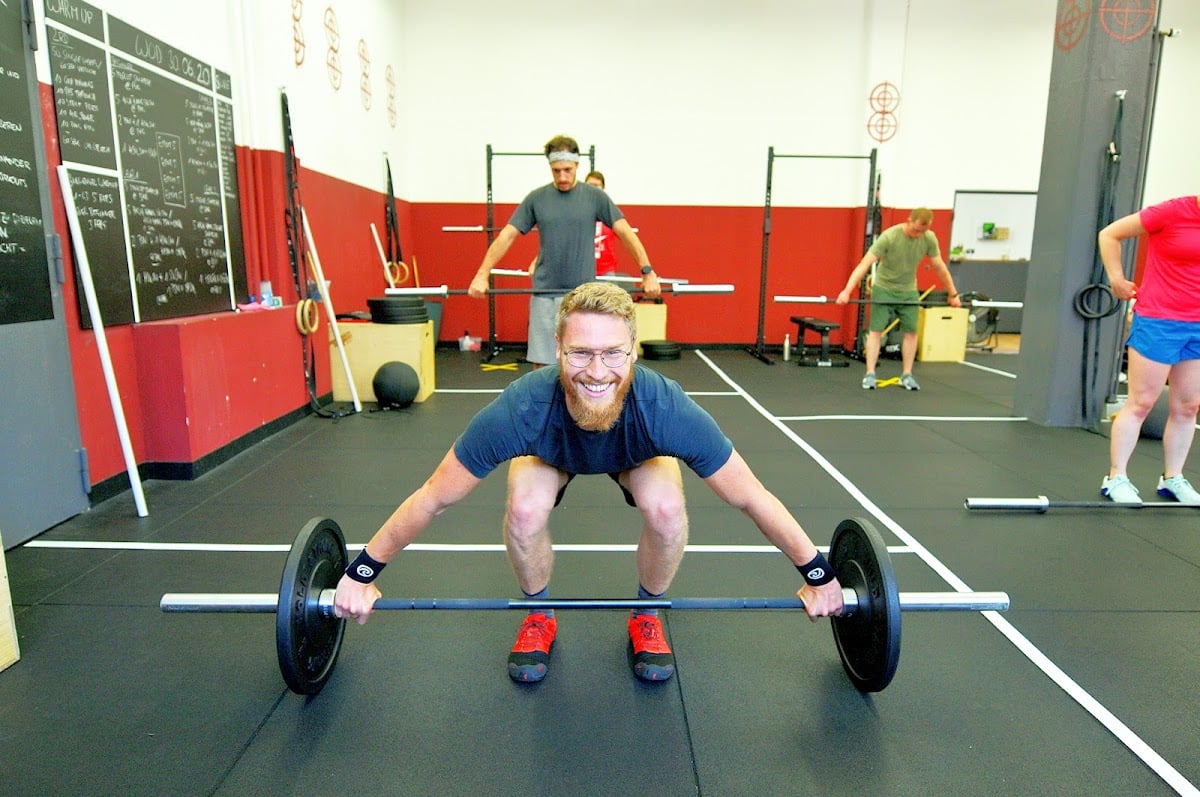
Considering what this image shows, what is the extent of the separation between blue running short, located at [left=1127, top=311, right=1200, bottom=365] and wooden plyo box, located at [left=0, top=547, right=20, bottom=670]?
321 cm

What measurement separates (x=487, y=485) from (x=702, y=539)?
925 mm

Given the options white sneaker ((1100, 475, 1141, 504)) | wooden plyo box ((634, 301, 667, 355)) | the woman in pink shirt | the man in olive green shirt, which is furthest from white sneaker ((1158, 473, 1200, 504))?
wooden plyo box ((634, 301, 667, 355))

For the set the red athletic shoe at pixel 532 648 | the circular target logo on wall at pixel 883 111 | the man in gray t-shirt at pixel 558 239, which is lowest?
the red athletic shoe at pixel 532 648

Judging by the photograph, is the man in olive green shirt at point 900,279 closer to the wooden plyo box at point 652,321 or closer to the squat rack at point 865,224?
the squat rack at point 865,224

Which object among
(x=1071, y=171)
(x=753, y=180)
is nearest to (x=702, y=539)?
(x=1071, y=171)

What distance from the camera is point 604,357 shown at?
131cm

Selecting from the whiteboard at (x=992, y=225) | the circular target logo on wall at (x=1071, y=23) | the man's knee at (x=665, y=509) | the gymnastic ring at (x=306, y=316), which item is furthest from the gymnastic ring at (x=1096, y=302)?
the gymnastic ring at (x=306, y=316)

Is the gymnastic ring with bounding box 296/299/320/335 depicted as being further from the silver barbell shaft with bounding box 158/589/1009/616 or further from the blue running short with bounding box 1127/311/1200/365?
the blue running short with bounding box 1127/311/1200/365

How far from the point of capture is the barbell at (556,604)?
133cm

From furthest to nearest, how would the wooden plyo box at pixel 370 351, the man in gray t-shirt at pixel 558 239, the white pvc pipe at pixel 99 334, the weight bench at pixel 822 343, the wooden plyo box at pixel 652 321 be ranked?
the wooden plyo box at pixel 652 321
the weight bench at pixel 822 343
the wooden plyo box at pixel 370 351
the man in gray t-shirt at pixel 558 239
the white pvc pipe at pixel 99 334

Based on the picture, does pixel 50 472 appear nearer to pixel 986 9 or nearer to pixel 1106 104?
pixel 1106 104

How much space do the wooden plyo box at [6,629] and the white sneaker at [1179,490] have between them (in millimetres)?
3393

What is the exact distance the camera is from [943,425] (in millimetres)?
3949

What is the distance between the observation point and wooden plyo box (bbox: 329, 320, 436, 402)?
4293 millimetres
